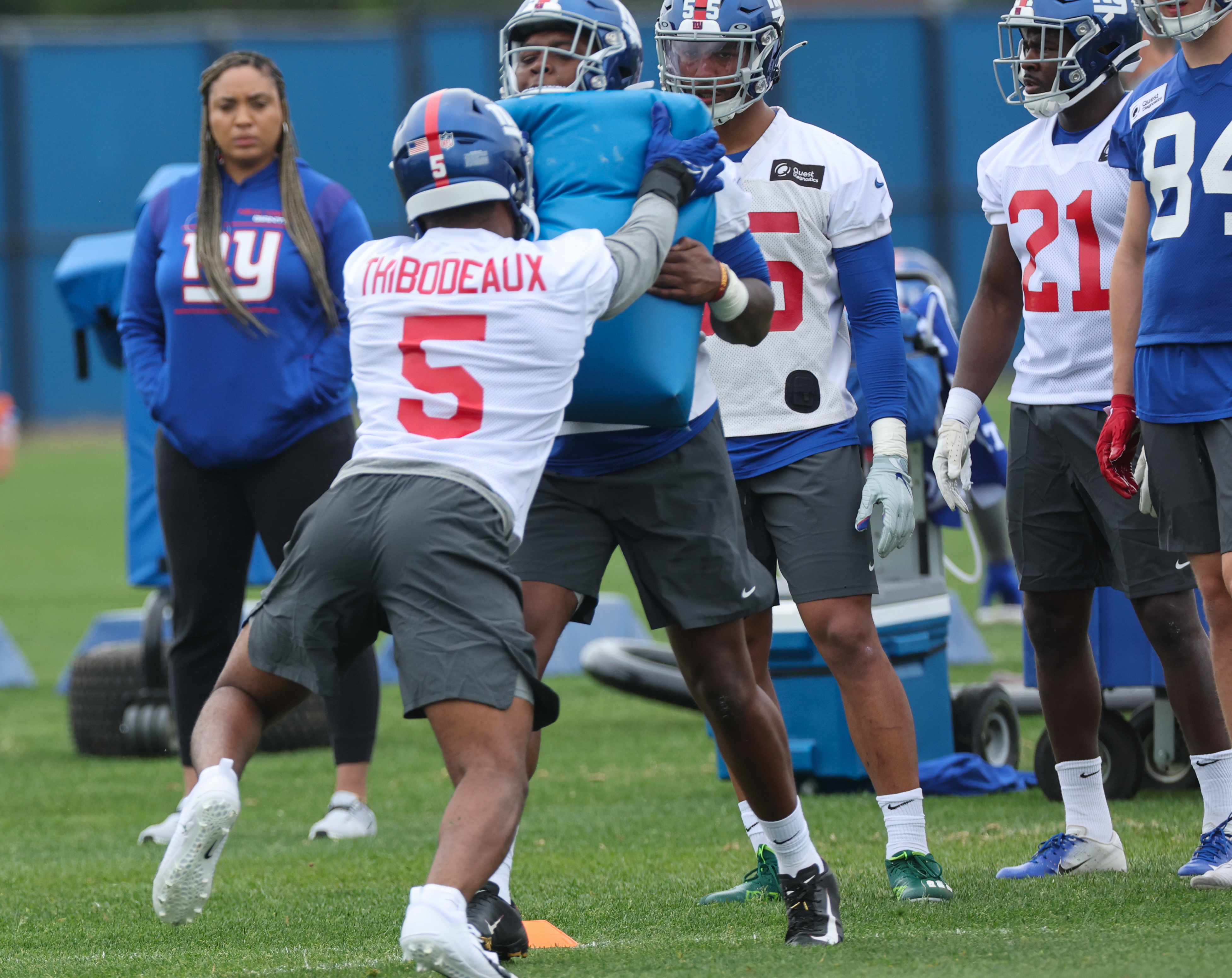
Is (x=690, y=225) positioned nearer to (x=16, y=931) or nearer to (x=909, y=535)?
(x=909, y=535)

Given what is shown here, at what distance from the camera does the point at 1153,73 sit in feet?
14.1

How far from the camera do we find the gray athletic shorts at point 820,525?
14.3ft

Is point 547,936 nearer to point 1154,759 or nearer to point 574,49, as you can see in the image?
point 574,49

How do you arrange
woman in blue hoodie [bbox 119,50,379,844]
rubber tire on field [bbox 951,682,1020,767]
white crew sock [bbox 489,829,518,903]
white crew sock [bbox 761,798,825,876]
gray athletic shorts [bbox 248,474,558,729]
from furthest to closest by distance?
rubber tire on field [bbox 951,682,1020,767] → woman in blue hoodie [bbox 119,50,379,844] → white crew sock [bbox 761,798,825,876] → white crew sock [bbox 489,829,518,903] → gray athletic shorts [bbox 248,474,558,729]

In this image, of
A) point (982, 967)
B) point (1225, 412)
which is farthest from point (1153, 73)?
point (982, 967)

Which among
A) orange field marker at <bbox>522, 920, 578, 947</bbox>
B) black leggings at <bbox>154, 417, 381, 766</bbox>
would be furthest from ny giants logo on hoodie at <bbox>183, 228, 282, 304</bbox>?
orange field marker at <bbox>522, 920, 578, 947</bbox>

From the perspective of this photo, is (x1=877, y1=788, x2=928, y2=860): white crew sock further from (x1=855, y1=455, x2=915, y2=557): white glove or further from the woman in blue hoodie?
the woman in blue hoodie

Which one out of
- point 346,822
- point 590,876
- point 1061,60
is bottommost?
point 346,822

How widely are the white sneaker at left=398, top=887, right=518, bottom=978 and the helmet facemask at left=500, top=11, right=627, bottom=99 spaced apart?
6.10 ft

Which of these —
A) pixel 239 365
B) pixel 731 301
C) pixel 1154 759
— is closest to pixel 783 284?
pixel 731 301

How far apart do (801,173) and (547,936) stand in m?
1.94

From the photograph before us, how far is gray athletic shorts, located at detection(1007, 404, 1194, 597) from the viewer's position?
452 centimetres

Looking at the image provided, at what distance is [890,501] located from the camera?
4.30 meters

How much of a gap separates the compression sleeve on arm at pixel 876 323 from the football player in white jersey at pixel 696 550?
0.59 meters
